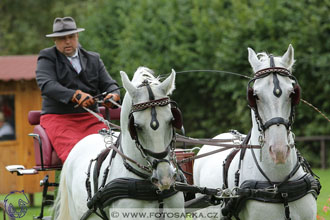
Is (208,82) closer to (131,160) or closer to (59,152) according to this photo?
(59,152)

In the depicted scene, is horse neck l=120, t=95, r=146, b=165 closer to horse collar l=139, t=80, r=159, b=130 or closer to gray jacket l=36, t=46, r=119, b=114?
horse collar l=139, t=80, r=159, b=130

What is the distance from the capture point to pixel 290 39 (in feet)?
44.2

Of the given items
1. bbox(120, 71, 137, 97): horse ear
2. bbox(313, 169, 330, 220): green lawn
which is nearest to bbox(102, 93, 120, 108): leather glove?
bbox(120, 71, 137, 97): horse ear

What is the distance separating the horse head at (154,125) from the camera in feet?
15.2

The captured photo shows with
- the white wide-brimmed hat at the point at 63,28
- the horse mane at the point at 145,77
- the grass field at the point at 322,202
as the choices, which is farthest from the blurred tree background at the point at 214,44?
the horse mane at the point at 145,77

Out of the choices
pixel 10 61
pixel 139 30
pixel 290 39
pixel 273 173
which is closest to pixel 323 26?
pixel 290 39

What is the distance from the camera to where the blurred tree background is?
1359cm

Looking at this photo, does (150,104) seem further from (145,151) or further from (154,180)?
(154,180)

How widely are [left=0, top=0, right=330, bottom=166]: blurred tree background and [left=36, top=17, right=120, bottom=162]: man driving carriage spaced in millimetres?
7157

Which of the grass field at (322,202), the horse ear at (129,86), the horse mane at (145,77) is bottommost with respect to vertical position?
the grass field at (322,202)

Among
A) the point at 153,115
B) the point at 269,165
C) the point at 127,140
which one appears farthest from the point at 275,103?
the point at 127,140

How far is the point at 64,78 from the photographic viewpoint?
22.1 ft

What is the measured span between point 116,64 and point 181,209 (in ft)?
36.5

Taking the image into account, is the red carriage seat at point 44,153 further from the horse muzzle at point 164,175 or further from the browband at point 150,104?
the horse muzzle at point 164,175
